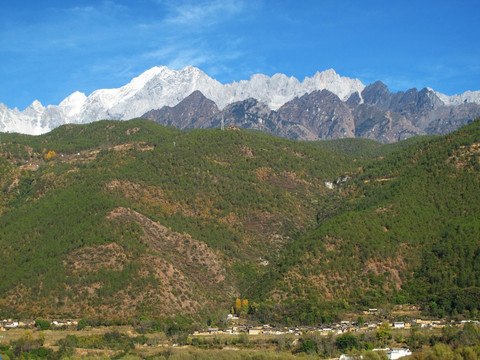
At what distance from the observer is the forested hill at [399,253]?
492 feet

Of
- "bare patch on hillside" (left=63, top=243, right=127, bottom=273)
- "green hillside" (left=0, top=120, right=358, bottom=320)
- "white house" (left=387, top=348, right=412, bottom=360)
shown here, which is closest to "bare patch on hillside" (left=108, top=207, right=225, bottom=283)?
"green hillside" (left=0, top=120, right=358, bottom=320)

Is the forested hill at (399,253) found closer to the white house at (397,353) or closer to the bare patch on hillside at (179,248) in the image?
the bare patch on hillside at (179,248)

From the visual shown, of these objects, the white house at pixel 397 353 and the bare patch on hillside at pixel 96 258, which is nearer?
the white house at pixel 397 353

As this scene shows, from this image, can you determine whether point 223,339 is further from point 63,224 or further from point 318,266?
point 63,224

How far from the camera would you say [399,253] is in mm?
164375

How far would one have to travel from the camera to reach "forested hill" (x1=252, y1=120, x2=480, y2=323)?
5906 inches

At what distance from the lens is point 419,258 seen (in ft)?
534

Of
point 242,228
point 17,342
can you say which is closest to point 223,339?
point 17,342

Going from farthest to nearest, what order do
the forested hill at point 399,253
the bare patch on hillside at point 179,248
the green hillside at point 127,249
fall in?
1. the bare patch on hillside at point 179,248
2. the green hillside at point 127,249
3. the forested hill at point 399,253

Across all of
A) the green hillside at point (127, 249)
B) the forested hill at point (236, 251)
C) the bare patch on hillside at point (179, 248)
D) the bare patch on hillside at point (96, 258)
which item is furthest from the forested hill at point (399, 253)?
the bare patch on hillside at point (96, 258)

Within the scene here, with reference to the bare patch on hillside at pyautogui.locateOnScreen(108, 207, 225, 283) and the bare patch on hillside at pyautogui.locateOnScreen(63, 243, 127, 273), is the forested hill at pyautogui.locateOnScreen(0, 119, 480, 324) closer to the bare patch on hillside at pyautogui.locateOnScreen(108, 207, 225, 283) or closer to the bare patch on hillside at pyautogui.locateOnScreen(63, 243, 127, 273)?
the bare patch on hillside at pyautogui.locateOnScreen(63, 243, 127, 273)

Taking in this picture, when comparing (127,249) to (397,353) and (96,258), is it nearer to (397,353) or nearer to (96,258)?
(96,258)

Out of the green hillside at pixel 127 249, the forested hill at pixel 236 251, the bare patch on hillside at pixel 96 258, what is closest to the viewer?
the forested hill at pixel 236 251

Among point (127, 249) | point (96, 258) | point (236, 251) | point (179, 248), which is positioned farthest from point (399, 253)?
point (96, 258)
